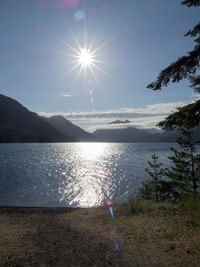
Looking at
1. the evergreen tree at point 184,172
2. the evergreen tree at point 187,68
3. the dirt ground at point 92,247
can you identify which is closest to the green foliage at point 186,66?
the evergreen tree at point 187,68

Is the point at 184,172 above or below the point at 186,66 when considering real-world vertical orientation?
below

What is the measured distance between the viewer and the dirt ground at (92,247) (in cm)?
528

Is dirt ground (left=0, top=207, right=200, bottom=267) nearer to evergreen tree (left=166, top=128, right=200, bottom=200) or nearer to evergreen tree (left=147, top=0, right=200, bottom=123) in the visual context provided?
evergreen tree (left=147, top=0, right=200, bottom=123)

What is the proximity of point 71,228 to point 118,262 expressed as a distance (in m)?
3.97

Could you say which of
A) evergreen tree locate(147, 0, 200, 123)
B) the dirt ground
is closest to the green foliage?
evergreen tree locate(147, 0, 200, 123)

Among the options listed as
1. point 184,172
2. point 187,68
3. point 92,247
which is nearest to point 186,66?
point 187,68

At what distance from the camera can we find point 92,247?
20.7ft

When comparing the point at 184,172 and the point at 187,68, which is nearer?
the point at 187,68

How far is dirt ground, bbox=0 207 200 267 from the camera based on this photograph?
17.3ft

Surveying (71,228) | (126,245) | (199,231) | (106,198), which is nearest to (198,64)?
(199,231)

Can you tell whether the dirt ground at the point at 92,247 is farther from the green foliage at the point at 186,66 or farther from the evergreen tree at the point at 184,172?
the evergreen tree at the point at 184,172

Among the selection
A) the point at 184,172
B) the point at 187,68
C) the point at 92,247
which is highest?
the point at 187,68

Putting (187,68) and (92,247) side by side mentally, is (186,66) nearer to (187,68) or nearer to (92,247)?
(187,68)

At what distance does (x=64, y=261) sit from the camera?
5.38m
